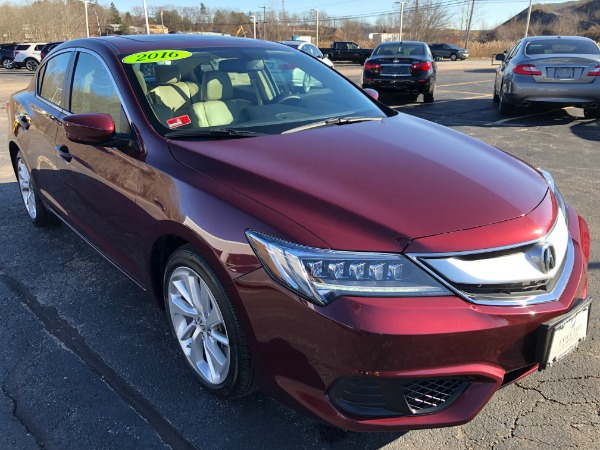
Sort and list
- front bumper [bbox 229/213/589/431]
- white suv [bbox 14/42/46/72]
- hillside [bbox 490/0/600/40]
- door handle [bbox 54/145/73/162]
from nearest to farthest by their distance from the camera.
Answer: front bumper [bbox 229/213/589/431] → door handle [bbox 54/145/73/162] → white suv [bbox 14/42/46/72] → hillside [bbox 490/0/600/40]

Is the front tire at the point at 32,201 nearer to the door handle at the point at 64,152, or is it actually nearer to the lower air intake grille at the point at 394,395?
the door handle at the point at 64,152

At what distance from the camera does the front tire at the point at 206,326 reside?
2.12 m

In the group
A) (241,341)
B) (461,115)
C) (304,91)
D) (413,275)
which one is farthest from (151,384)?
(461,115)

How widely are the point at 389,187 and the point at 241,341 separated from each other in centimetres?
87

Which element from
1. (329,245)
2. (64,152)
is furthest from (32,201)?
(329,245)

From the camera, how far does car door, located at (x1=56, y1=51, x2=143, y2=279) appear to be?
107 inches

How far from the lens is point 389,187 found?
6.91ft

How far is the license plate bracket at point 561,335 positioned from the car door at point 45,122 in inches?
127

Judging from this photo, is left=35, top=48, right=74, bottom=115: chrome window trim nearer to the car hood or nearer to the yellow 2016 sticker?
the yellow 2016 sticker

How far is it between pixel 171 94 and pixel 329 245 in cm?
160

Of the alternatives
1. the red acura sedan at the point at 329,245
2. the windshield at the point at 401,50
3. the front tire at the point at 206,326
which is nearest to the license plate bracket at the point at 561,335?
the red acura sedan at the point at 329,245

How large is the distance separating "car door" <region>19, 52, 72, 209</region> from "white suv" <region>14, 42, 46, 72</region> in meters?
30.1

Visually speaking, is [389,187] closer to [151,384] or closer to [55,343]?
[151,384]

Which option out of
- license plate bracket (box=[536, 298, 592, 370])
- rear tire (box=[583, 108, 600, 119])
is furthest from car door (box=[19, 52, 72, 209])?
rear tire (box=[583, 108, 600, 119])
